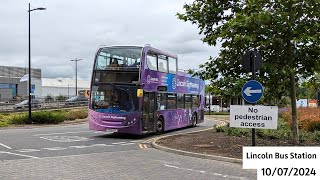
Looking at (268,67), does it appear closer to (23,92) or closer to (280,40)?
(280,40)

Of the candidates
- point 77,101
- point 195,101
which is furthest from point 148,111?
point 77,101

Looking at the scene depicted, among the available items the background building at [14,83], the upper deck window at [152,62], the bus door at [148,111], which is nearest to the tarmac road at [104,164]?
the bus door at [148,111]

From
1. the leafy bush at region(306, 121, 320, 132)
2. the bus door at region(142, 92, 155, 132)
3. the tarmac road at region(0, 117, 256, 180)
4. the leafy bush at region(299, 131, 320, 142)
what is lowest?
the tarmac road at region(0, 117, 256, 180)

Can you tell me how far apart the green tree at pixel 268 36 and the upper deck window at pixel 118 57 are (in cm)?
480

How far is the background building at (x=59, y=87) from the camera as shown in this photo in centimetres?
10835

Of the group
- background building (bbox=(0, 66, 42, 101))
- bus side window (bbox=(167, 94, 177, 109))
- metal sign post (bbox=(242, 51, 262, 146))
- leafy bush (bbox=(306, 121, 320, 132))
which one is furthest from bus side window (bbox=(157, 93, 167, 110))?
background building (bbox=(0, 66, 42, 101))

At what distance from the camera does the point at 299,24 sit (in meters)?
13.3

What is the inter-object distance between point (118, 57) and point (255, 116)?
952 centimetres

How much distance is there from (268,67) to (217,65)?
1.94m

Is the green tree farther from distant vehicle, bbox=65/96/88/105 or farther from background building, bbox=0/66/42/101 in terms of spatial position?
background building, bbox=0/66/42/101

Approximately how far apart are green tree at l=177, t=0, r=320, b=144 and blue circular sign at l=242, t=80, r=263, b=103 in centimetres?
147

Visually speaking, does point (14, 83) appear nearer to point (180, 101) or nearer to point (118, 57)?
point (180, 101)

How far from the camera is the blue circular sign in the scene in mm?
11852

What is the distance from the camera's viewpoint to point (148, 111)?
803 inches
